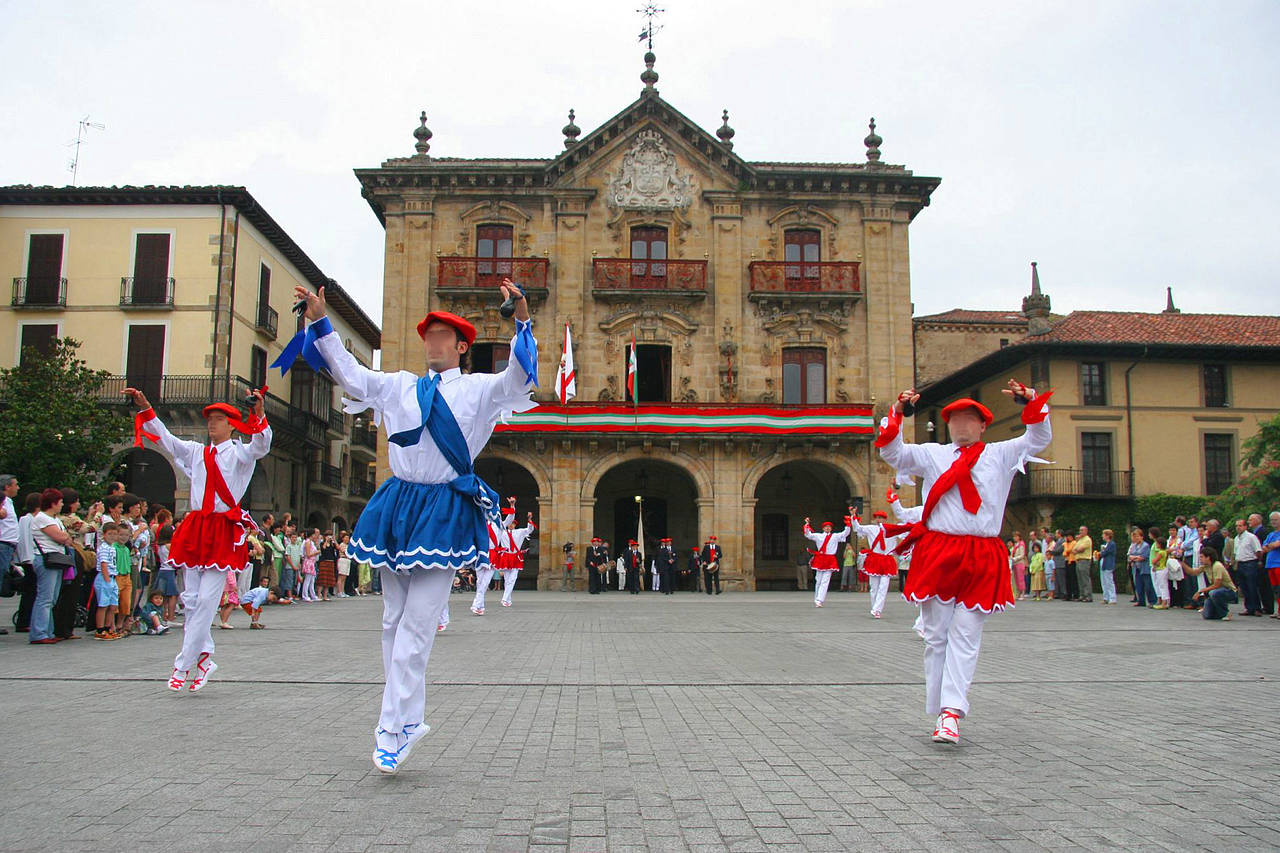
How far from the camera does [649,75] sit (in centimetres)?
3638

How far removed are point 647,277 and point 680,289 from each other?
4.02ft

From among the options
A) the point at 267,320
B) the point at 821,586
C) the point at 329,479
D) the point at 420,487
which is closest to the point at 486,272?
the point at 267,320

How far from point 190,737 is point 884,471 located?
3030 centimetres

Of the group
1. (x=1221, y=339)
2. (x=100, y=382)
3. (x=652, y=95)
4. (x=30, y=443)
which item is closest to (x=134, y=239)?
(x=100, y=382)

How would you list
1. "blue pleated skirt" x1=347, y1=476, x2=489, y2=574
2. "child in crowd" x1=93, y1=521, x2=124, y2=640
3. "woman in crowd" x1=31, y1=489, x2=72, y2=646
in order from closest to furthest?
"blue pleated skirt" x1=347, y1=476, x2=489, y2=574
"woman in crowd" x1=31, y1=489, x2=72, y2=646
"child in crowd" x1=93, y1=521, x2=124, y2=640

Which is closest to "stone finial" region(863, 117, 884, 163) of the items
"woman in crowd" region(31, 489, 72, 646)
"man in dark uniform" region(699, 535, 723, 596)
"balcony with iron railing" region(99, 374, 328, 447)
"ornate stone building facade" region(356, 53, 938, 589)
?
"ornate stone building facade" region(356, 53, 938, 589)

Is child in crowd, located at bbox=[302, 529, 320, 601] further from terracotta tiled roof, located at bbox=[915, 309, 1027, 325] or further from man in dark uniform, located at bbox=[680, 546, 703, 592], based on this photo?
terracotta tiled roof, located at bbox=[915, 309, 1027, 325]

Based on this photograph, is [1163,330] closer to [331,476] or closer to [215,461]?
[331,476]

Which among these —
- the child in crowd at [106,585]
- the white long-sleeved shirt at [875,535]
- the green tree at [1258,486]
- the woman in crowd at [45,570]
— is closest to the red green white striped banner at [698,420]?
the green tree at [1258,486]

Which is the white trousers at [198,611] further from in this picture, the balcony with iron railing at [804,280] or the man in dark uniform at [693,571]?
the balcony with iron railing at [804,280]

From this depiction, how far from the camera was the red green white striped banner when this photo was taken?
32.8 meters

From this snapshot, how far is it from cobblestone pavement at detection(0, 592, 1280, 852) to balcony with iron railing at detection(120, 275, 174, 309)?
26.1m

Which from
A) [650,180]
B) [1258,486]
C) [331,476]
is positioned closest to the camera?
[1258,486]

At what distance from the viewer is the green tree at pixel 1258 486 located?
1185 inches
